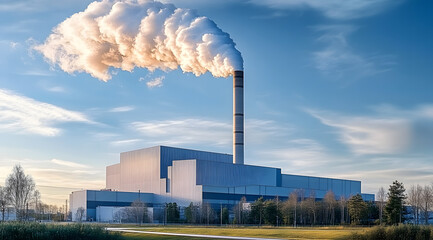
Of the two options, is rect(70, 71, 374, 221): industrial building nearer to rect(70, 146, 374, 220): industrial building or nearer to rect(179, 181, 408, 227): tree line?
rect(70, 146, 374, 220): industrial building

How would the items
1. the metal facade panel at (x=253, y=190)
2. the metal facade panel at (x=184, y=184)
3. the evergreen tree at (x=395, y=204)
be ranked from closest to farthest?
1. the evergreen tree at (x=395, y=204)
2. the metal facade panel at (x=184, y=184)
3. the metal facade panel at (x=253, y=190)

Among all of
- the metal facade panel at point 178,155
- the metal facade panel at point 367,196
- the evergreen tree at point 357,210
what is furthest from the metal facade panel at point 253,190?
Answer: the metal facade panel at point 367,196

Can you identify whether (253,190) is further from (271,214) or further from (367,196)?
(367,196)

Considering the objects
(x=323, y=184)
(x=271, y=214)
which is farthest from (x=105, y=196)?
(x=323, y=184)

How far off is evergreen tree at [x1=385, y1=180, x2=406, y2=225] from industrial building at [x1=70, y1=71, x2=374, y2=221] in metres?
27.4

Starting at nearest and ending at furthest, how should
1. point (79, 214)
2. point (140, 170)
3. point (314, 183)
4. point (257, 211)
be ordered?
point (257, 211) → point (79, 214) → point (140, 170) → point (314, 183)

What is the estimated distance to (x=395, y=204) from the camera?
218 ft

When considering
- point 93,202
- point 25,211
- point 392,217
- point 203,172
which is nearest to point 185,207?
point 203,172

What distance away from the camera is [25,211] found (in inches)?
3396

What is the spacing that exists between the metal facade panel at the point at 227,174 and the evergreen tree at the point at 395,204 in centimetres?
3728

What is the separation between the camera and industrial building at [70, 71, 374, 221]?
315 ft

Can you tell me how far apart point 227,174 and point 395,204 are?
39497 millimetres

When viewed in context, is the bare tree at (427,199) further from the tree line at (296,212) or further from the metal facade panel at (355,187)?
the metal facade panel at (355,187)

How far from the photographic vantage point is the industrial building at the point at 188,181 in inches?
3784
